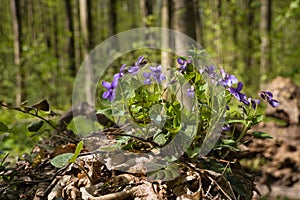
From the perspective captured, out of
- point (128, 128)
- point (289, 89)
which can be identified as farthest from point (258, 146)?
point (128, 128)

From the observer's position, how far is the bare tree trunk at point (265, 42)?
6.93 metres

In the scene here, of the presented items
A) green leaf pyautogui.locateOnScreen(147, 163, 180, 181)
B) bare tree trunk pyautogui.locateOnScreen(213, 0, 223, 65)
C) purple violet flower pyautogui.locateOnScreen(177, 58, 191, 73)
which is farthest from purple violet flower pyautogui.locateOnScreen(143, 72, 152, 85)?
bare tree trunk pyautogui.locateOnScreen(213, 0, 223, 65)

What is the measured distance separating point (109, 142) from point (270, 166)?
2816 mm

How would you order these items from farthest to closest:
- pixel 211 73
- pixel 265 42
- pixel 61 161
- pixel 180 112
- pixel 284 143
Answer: pixel 265 42 < pixel 284 143 < pixel 211 73 < pixel 180 112 < pixel 61 161

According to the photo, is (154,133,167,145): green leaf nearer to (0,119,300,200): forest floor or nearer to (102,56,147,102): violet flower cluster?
(0,119,300,200): forest floor

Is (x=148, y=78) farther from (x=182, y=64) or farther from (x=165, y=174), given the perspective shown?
(x=165, y=174)

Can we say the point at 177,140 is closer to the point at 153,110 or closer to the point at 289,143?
the point at 153,110

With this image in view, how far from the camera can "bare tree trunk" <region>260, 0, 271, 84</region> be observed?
6.93 m

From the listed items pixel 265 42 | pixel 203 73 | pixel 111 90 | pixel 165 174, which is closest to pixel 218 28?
pixel 265 42

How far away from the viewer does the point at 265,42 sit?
707cm

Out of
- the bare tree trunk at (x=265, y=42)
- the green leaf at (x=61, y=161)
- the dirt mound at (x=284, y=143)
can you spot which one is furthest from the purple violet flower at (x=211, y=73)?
the bare tree trunk at (x=265, y=42)

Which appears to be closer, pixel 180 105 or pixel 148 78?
pixel 180 105

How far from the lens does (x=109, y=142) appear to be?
1465mm

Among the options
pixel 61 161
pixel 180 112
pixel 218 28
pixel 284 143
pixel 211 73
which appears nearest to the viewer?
pixel 61 161
